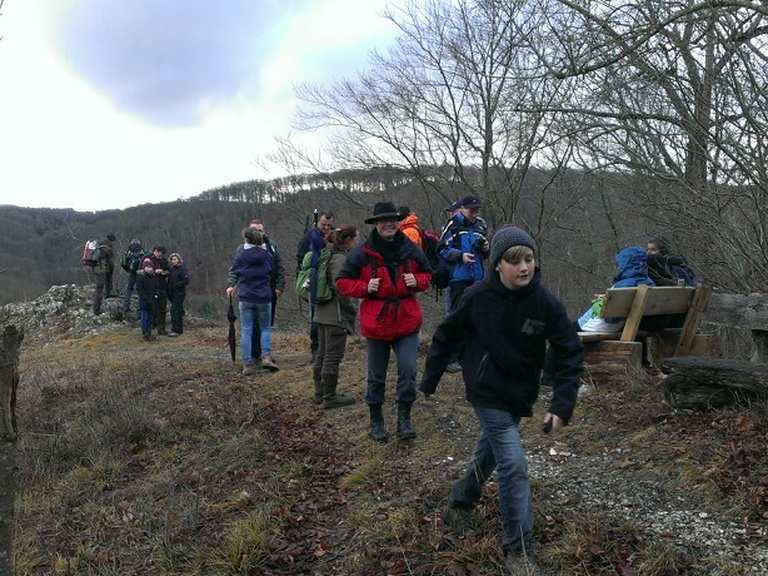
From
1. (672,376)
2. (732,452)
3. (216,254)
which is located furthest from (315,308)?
(216,254)

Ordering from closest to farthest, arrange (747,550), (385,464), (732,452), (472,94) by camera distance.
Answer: (747,550), (732,452), (385,464), (472,94)

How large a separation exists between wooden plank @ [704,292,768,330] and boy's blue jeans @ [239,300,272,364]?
528 cm

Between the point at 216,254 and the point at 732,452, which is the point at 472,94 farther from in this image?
the point at 216,254

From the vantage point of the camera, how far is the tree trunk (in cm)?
458

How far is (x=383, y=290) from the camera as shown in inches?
194

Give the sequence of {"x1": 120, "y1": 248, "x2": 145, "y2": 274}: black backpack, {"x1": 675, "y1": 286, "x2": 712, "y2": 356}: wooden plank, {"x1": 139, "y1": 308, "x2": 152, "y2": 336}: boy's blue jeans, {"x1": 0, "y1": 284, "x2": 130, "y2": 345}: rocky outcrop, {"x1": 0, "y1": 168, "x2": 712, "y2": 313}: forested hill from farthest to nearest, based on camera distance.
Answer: {"x1": 0, "y1": 284, "x2": 130, "y2": 345}: rocky outcrop → {"x1": 120, "y1": 248, "x2": 145, "y2": 274}: black backpack → {"x1": 139, "y1": 308, "x2": 152, "y2": 336}: boy's blue jeans → {"x1": 0, "y1": 168, "x2": 712, "y2": 313}: forested hill → {"x1": 675, "y1": 286, "x2": 712, "y2": 356}: wooden plank

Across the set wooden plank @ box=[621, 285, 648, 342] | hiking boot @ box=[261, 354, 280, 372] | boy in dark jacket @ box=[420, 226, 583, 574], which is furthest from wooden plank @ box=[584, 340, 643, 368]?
hiking boot @ box=[261, 354, 280, 372]

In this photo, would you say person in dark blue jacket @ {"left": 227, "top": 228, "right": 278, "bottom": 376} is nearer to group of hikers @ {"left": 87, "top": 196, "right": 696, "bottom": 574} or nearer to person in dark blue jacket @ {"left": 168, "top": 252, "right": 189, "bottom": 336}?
group of hikers @ {"left": 87, "top": 196, "right": 696, "bottom": 574}

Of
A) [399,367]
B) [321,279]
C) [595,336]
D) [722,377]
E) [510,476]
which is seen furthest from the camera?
[321,279]

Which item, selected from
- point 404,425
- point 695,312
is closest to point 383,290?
point 404,425

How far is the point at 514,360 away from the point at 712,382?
2.44 metres

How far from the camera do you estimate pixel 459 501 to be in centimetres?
360

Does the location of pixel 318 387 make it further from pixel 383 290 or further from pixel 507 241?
pixel 507 241

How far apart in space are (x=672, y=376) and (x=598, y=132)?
427cm
